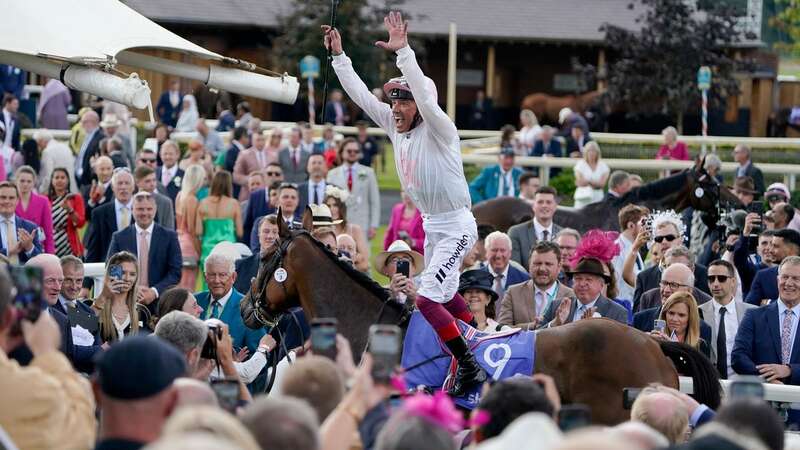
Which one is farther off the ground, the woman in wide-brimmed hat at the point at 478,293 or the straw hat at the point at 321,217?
the straw hat at the point at 321,217

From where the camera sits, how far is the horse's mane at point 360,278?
8.97 metres

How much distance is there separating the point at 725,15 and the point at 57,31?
25.1m

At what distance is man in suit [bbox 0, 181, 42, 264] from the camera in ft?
40.7

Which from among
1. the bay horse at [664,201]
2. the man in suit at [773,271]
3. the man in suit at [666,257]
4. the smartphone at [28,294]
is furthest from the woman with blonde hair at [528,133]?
the smartphone at [28,294]

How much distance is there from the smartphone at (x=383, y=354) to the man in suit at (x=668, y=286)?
18.0ft

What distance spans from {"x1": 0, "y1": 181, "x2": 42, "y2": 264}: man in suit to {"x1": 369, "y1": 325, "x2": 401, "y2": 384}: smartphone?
769cm

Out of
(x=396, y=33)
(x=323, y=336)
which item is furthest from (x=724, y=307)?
(x=323, y=336)

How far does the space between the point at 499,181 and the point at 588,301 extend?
8741 mm

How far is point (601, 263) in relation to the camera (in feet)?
34.3

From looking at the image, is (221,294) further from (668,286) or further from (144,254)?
(668,286)

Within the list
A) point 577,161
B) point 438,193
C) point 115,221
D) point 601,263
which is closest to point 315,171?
point 115,221

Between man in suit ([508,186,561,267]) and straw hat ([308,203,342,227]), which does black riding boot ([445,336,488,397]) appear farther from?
man in suit ([508,186,561,267])

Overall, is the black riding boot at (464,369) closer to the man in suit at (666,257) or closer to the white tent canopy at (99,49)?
the white tent canopy at (99,49)

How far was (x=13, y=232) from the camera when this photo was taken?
1262cm
